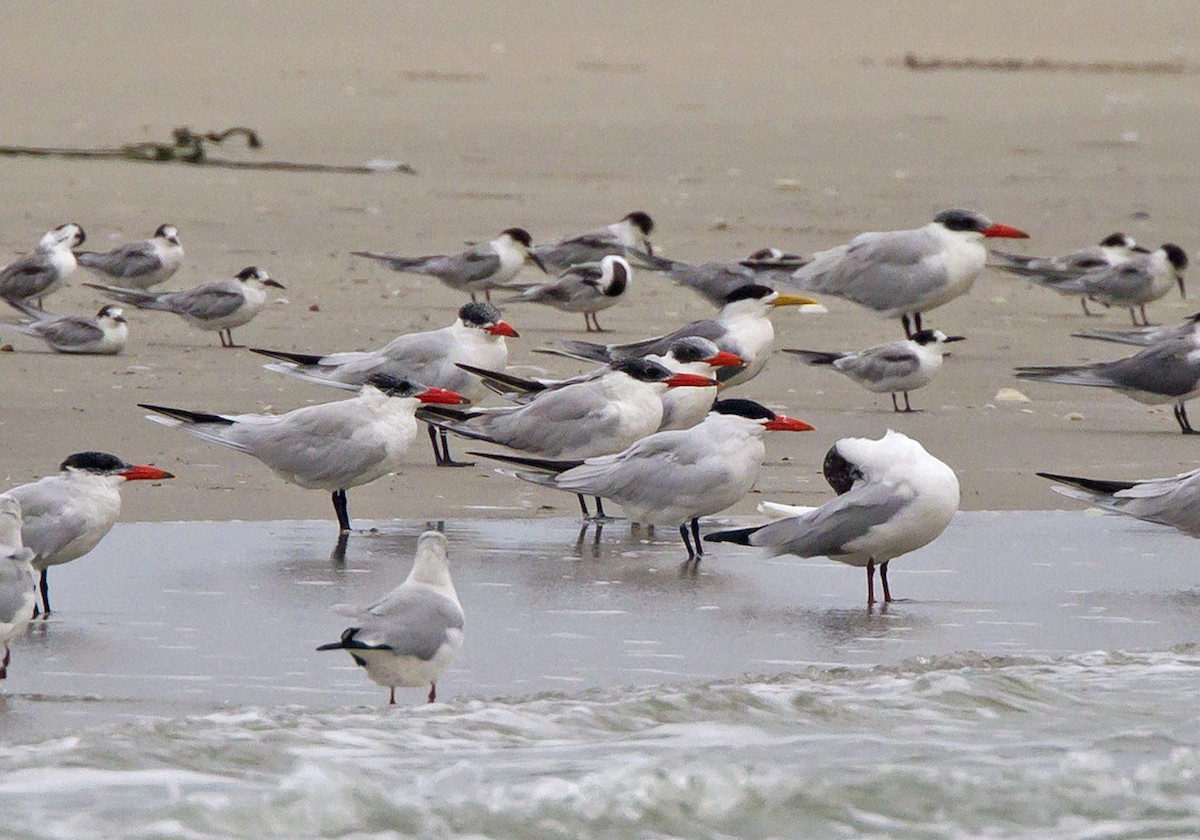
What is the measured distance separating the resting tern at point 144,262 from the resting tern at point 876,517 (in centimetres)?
557

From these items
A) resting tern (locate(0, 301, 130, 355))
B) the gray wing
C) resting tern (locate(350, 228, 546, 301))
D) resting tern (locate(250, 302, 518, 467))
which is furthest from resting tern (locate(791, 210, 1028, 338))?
the gray wing

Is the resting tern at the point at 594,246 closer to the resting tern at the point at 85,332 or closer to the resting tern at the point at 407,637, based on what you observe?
the resting tern at the point at 85,332

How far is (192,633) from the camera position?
18.4 feet

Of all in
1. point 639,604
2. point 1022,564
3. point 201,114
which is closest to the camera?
point 639,604

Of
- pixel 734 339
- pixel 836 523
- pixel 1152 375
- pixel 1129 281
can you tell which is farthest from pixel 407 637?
pixel 1129 281

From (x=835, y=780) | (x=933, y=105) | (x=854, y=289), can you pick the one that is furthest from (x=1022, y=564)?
(x=933, y=105)

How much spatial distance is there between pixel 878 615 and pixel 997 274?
7.24 meters

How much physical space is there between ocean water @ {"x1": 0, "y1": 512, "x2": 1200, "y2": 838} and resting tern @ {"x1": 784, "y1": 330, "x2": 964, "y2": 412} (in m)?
2.54

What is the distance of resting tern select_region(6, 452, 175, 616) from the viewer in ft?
19.0

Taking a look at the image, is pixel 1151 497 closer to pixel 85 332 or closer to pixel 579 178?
pixel 85 332

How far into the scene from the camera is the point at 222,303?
10109mm

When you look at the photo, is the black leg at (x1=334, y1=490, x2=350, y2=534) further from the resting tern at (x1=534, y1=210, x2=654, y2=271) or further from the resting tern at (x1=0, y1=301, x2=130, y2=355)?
the resting tern at (x1=534, y1=210, x2=654, y2=271)

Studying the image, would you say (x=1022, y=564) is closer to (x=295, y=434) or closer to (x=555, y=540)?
(x=555, y=540)

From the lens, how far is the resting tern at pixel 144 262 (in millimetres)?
11148
